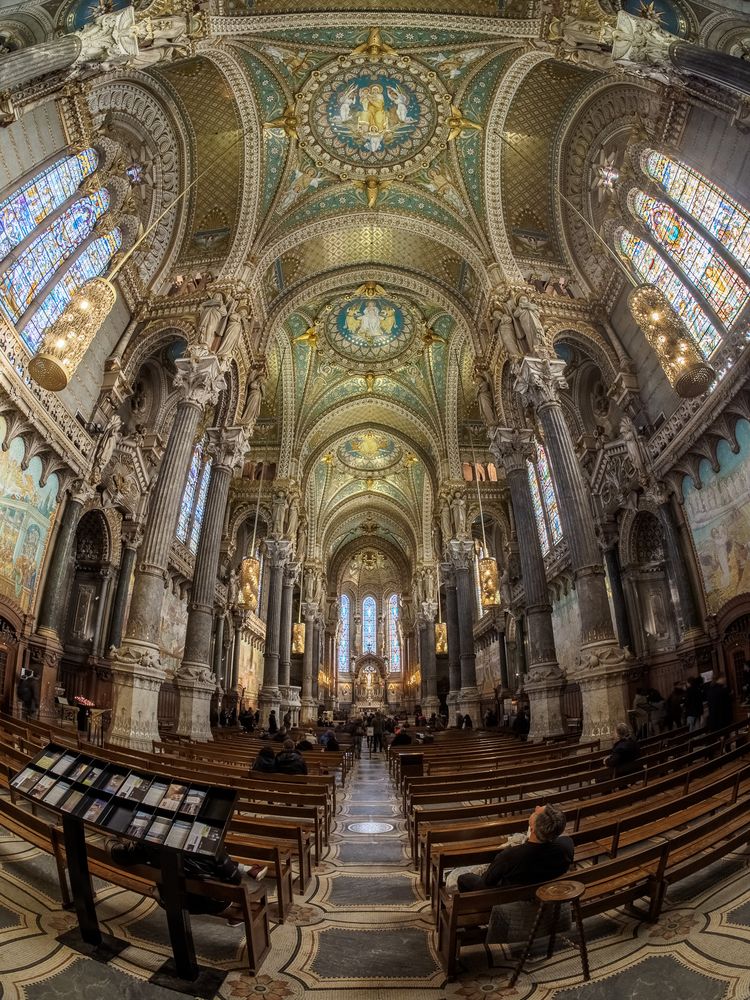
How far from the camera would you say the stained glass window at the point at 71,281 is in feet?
38.8

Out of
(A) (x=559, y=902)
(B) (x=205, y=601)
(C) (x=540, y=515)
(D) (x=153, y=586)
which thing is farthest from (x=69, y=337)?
(C) (x=540, y=515)

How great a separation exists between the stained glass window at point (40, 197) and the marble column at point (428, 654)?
2728 cm

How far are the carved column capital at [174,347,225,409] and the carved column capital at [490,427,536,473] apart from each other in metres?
8.81

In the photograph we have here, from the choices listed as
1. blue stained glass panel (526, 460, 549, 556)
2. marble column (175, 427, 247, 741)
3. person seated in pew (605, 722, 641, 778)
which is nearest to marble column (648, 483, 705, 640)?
person seated in pew (605, 722, 641, 778)

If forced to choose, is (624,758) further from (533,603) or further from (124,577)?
(124,577)

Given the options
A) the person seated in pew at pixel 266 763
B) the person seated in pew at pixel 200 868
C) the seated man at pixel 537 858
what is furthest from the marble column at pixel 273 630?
the seated man at pixel 537 858

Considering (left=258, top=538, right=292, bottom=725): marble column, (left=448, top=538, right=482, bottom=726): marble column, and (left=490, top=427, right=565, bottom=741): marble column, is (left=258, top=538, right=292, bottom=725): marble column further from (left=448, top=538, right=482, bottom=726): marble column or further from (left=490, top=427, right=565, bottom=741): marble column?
(left=490, top=427, right=565, bottom=741): marble column

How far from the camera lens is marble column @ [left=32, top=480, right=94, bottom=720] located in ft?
39.0

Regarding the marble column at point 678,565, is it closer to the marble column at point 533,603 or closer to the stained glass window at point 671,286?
the marble column at point 533,603

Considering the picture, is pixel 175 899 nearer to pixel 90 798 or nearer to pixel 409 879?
pixel 90 798

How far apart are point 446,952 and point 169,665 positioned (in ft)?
59.1

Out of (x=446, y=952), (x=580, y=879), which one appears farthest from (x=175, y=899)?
(x=580, y=879)

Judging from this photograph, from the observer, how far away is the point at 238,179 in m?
16.2

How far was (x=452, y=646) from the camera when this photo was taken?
2514cm
